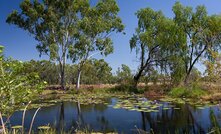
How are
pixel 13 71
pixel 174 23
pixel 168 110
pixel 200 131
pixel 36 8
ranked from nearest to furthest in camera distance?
pixel 13 71, pixel 200 131, pixel 168 110, pixel 174 23, pixel 36 8

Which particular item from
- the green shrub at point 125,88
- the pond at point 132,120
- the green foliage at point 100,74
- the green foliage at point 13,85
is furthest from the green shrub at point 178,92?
the green foliage at point 100,74

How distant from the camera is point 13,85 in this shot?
15.5ft

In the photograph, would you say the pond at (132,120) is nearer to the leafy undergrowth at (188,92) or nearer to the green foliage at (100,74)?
the leafy undergrowth at (188,92)

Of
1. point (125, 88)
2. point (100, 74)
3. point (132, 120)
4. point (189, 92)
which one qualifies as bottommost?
point (132, 120)

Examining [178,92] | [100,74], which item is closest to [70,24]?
[178,92]

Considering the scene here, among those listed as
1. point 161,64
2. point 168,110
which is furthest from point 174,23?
point 168,110

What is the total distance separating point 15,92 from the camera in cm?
473

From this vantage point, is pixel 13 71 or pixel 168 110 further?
pixel 168 110

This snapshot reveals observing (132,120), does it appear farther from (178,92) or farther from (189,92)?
(178,92)

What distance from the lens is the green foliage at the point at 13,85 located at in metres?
4.56

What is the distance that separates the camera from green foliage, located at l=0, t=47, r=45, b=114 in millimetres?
4561

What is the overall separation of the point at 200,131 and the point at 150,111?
15.8ft

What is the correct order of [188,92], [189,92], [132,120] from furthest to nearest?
[188,92] → [189,92] → [132,120]

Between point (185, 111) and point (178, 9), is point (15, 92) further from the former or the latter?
point (178, 9)
